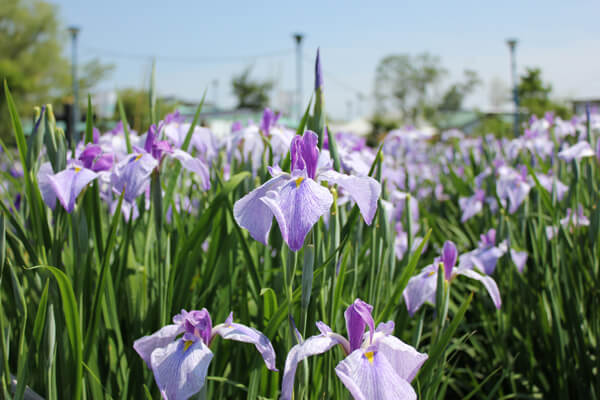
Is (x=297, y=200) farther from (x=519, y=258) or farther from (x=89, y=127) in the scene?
(x=519, y=258)

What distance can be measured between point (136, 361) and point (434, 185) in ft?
12.4

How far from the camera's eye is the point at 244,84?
43688 millimetres

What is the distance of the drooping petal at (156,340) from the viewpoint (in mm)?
941

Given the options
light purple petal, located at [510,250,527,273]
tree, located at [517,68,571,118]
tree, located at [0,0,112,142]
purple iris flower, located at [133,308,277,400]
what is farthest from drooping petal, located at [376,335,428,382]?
tree, located at [0,0,112,142]

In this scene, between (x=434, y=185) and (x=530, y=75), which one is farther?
(x=530, y=75)

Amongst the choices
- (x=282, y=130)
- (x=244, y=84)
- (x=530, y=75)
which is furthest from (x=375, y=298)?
(x=244, y=84)

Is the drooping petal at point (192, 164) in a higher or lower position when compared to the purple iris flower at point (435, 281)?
higher

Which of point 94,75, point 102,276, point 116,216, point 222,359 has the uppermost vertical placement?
point 94,75

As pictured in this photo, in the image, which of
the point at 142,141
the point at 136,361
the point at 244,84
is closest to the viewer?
the point at 136,361

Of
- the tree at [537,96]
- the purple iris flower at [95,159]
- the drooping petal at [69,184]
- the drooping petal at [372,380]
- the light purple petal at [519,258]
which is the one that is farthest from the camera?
the tree at [537,96]

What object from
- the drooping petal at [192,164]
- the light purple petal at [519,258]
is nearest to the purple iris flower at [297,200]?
the drooping petal at [192,164]

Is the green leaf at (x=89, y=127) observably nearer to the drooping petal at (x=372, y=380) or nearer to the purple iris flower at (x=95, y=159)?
the purple iris flower at (x=95, y=159)

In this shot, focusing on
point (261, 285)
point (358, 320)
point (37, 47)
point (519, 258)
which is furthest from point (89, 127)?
point (37, 47)

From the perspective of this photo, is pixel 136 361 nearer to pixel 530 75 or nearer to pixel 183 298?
pixel 183 298
